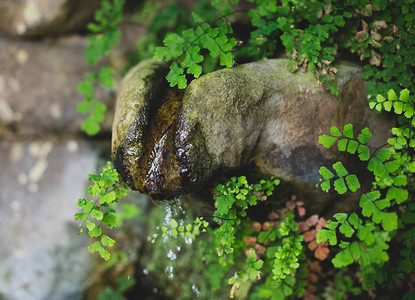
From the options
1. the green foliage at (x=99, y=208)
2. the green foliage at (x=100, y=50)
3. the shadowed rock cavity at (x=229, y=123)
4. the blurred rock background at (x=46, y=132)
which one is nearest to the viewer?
the green foliage at (x=99, y=208)

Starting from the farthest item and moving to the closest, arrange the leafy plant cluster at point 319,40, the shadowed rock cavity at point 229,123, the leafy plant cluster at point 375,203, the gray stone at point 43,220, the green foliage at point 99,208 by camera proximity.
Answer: the gray stone at point 43,220 < the leafy plant cluster at point 319,40 < the shadowed rock cavity at point 229,123 < the green foliage at point 99,208 < the leafy plant cluster at point 375,203

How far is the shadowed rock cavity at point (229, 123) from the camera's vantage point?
2.14 metres

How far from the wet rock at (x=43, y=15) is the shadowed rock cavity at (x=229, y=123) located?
208 cm

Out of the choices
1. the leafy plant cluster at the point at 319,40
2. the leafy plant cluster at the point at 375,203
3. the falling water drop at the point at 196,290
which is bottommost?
the falling water drop at the point at 196,290

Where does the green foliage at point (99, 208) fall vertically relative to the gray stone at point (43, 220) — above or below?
above

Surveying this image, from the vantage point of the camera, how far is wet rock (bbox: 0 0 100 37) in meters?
3.93

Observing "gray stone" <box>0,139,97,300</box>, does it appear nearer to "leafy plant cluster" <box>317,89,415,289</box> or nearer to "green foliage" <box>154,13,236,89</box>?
"green foliage" <box>154,13,236,89</box>

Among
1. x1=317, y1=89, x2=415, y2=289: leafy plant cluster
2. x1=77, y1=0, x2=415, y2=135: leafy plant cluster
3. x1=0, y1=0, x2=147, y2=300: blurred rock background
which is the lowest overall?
x1=0, y1=0, x2=147, y2=300: blurred rock background

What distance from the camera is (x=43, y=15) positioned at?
3961 millimetres

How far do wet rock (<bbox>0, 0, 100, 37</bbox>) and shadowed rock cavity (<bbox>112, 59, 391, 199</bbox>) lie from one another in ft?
6.81

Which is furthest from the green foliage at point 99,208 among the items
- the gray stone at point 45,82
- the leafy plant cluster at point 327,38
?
the gray stone at point 45,82

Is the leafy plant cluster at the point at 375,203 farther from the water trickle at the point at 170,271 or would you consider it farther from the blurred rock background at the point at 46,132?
the blurred rock background at the point at 46,132

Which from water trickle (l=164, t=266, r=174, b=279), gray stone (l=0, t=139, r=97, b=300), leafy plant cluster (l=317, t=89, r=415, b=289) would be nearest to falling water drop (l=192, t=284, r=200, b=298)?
water trickle (l=164, t=266, r=174, b=279)

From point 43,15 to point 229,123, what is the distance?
124 inches
